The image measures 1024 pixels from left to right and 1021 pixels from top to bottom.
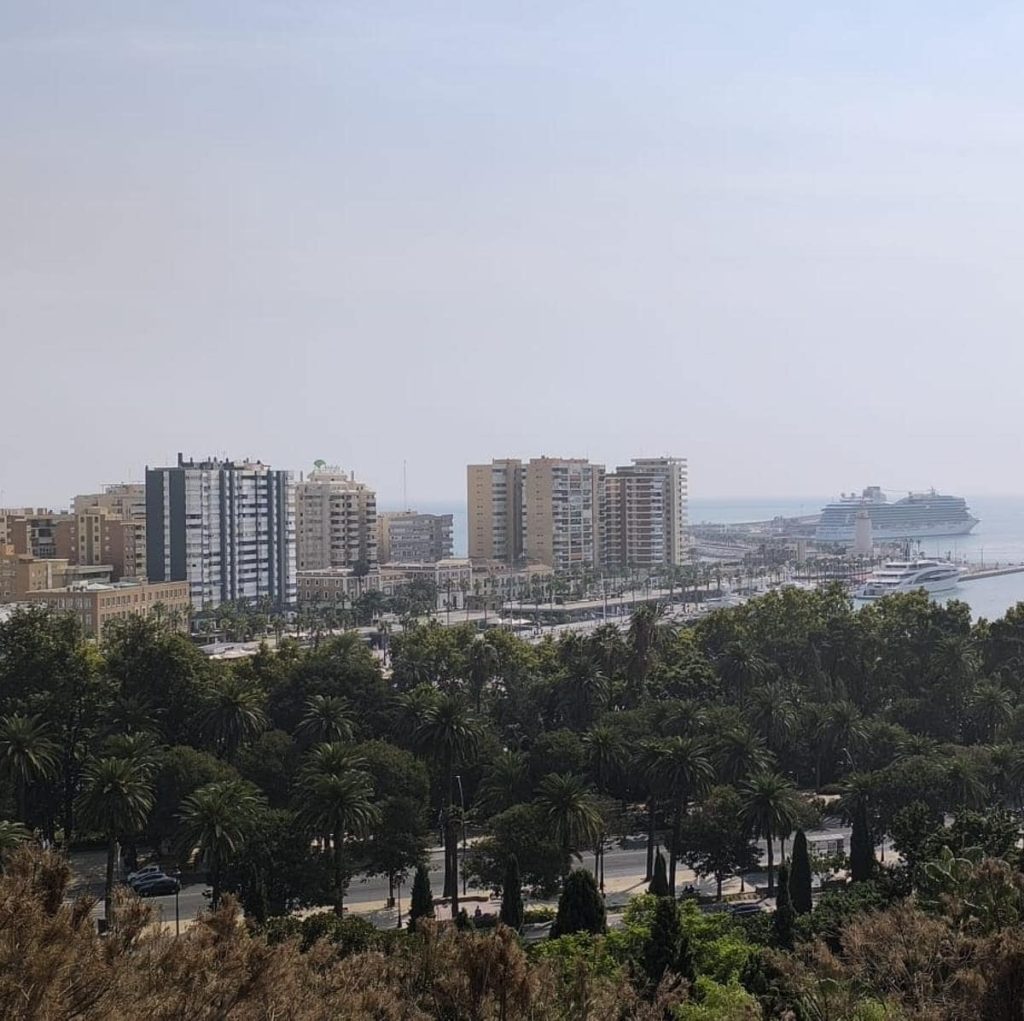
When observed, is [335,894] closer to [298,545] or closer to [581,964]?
[581,964]

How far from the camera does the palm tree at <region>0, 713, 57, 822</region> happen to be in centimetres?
3238

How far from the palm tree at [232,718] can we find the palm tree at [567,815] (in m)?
9.84

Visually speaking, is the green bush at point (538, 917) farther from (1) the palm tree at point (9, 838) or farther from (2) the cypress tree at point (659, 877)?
(1) the palm tree at point (9, 838)

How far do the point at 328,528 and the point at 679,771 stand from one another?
86.1 meters

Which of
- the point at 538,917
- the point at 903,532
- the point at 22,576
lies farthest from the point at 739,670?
the point at 903,532

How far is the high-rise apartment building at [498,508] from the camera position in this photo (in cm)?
12094

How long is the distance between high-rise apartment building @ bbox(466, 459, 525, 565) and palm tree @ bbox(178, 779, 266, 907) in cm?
9084

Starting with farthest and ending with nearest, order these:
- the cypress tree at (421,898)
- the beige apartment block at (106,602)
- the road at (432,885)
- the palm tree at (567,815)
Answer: the beige apartment block at (106,602) < the road at (432,885) < the palm tree at (567,815) < the cypress tree at (421,898)

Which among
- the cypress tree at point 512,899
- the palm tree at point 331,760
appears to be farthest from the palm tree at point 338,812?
the cypress tree at point 512,899

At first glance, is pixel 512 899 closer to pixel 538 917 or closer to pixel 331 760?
pixel 538 917

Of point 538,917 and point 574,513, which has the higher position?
point 574,513

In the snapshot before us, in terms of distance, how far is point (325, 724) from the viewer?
1457 inches

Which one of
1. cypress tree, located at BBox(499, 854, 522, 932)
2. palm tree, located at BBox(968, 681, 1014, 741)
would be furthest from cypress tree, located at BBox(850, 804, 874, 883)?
palm tree, located at BBox(968, 681, 1014, 741)

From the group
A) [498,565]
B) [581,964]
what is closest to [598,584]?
[498,565]
